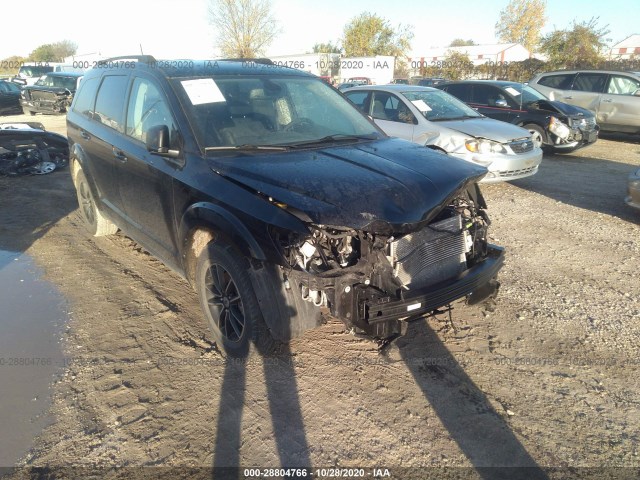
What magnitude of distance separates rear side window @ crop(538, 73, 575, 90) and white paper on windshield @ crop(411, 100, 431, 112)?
782 centimetres

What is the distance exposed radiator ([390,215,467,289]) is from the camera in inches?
109

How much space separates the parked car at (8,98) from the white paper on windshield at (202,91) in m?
20.0

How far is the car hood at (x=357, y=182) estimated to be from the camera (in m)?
2.51

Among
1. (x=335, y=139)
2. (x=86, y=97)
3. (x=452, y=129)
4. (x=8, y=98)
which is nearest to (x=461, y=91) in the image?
(x=452, y=129)

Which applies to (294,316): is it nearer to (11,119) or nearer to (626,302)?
(626,302)

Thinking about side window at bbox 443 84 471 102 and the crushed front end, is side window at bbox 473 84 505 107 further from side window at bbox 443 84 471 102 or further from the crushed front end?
the crushed front end

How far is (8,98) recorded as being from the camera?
19094mm

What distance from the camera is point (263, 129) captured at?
348 cm

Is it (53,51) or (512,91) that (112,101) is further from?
(53,51)

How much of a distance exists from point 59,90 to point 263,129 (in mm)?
18940

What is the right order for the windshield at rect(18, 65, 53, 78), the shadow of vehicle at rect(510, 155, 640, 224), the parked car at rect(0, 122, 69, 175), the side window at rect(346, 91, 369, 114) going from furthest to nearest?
the windshield at rect(18, 65, 53, 78)
the parked car at rect(0, 122, 69, 175)
the side window at rect(346, 91, 369, 114)
the shadow of vehicle at rect(510, 155, 640, 224)

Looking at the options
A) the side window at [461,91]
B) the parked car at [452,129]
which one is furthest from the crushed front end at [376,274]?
the side window at [461,91]

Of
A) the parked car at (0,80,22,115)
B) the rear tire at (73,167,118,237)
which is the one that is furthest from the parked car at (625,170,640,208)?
the parked car at (0,80,22,115)

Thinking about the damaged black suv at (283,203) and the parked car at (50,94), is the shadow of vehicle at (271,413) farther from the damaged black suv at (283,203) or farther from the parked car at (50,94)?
the parked car at (50,94)
